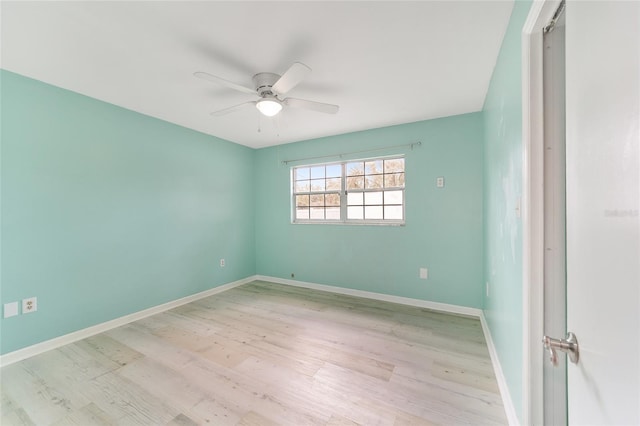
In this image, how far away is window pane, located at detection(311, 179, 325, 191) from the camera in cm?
401

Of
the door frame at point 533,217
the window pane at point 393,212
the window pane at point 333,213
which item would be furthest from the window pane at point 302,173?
the door frame at point 533,217

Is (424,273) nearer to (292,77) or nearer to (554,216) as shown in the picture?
(554,216)

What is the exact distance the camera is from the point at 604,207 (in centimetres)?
48

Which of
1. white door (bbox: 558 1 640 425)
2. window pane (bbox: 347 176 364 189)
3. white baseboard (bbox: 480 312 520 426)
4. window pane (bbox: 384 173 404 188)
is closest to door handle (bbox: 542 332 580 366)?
white door (bbox: 558 1 640 425)

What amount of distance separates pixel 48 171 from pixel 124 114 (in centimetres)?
93

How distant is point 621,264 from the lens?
438mm

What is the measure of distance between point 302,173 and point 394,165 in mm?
1544

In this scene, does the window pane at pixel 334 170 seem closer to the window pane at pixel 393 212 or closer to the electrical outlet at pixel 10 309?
the window pane at pixel 393 212

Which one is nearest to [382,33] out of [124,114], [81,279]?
[124,114]

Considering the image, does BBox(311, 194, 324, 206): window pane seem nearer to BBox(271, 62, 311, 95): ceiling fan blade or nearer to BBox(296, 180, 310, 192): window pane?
BBox(296, 180, 310, 192): window pane

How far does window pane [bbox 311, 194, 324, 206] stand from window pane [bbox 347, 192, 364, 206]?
476 mm

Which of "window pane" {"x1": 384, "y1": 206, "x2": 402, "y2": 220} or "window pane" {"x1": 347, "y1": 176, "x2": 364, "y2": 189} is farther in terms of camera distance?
"window pane" {"x1": 347, "y1": 176, "x2": 364, "y2": 189}

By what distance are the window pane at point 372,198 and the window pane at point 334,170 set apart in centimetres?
55

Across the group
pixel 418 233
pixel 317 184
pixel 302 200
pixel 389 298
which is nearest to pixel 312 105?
pixel 317 184
